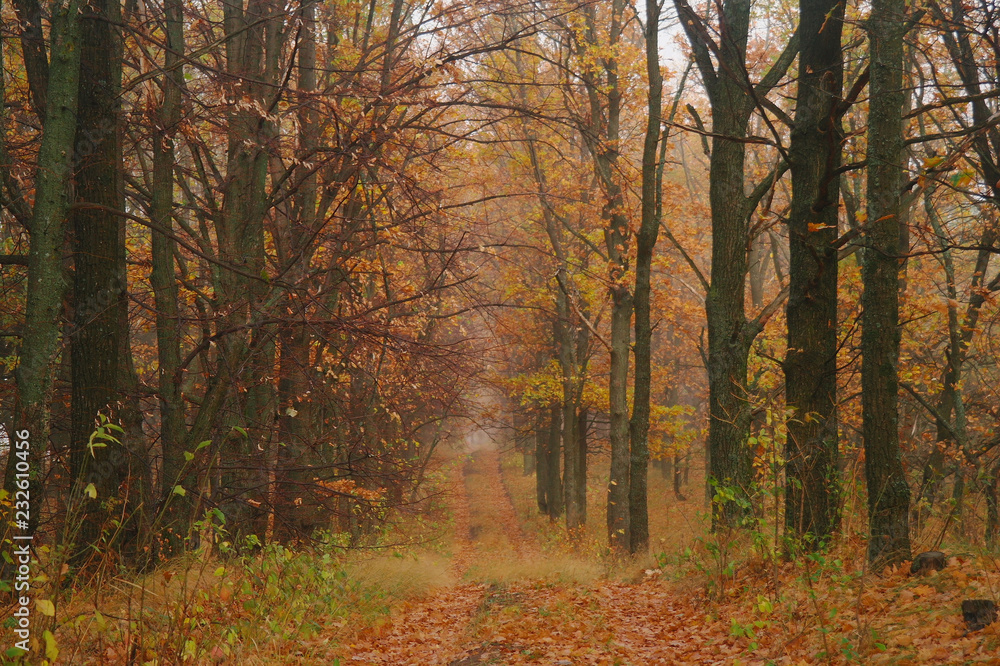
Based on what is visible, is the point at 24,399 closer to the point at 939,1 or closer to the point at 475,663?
the point at 475,663

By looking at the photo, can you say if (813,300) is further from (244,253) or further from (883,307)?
(244,253)

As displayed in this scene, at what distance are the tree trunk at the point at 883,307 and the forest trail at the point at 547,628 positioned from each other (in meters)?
1.82

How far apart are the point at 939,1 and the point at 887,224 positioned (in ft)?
20.1

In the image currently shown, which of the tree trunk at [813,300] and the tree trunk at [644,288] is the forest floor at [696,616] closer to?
the tree trunk at [813,300]

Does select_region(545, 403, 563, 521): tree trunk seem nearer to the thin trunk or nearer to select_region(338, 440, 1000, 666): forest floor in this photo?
the thin trunk

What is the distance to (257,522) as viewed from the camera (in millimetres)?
10406

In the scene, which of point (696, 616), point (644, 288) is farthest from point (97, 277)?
point (644, 288)

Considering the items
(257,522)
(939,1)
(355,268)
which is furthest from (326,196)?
(939,1)

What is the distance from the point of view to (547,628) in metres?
7.34

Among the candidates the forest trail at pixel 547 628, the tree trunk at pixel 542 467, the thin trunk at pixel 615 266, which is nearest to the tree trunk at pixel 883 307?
the forest trail at pixel 547 628

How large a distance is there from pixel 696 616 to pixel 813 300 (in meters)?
3.58

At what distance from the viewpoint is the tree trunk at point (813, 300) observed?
7.05 metres

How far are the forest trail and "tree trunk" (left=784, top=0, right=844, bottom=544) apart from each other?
1.82m

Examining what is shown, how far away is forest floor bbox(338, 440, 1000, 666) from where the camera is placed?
4770 mm
